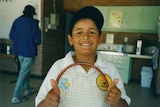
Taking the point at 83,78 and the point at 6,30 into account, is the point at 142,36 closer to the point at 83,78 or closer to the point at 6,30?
the point at 6,30

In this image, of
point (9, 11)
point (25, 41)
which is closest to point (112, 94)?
point (25, 41)

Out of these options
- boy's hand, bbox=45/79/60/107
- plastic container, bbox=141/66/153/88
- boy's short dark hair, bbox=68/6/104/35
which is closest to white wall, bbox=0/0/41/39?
plastic container, bbox=141/66/153/88

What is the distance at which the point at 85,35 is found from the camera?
95 cm

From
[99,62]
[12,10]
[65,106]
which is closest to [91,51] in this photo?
[99,62]

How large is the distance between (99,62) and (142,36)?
14.5 ft

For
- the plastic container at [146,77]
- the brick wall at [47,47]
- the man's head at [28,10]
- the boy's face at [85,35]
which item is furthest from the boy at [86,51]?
the plastic container at [146,77]

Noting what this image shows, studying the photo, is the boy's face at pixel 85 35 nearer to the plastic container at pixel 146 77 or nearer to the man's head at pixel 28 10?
the man's head at pixel 28 10

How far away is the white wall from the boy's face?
3.81 metres

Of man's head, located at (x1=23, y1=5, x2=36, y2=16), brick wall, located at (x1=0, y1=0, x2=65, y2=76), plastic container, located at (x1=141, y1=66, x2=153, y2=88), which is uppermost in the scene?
man's head, located at (x1=23, y1=5, x2=36, y2=16)

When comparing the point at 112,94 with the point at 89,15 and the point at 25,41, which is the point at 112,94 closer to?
the point at 89,15

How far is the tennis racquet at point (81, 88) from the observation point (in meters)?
0.95

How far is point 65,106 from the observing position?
0.95m

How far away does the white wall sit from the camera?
465 cm

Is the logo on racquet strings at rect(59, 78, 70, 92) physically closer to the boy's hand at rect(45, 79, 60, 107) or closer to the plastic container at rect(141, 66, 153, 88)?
the boy's hand at rect(45, 79, 60, 107)
